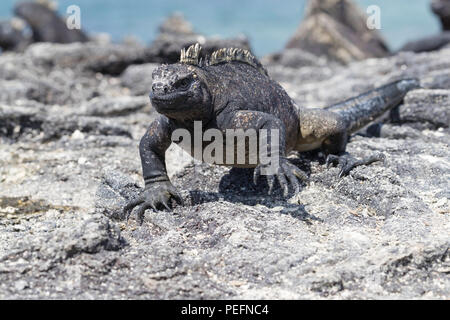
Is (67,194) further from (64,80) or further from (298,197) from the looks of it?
(64,80)

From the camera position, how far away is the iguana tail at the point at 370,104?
4449 mm

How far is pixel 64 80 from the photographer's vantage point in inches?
332

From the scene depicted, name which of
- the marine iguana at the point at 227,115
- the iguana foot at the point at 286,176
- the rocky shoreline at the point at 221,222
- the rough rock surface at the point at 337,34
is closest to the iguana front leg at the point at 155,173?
the marine iguana at the point at 227,115

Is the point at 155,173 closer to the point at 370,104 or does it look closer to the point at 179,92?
the point at 179,92

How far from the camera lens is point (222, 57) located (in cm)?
349

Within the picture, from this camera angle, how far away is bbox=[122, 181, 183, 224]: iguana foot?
3295 mm

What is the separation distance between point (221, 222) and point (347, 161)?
3.94ft

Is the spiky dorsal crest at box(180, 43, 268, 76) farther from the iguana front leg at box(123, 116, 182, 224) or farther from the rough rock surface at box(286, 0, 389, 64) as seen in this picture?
the rough rock surface at box(286, 0, 389, 64)

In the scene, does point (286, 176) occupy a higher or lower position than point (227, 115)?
lower

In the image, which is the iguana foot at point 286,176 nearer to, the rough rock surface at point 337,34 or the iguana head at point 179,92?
the iguana head at point 179,92

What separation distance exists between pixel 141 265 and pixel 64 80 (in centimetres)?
656

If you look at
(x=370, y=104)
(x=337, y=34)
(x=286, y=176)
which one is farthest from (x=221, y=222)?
(x=337, y=34)
